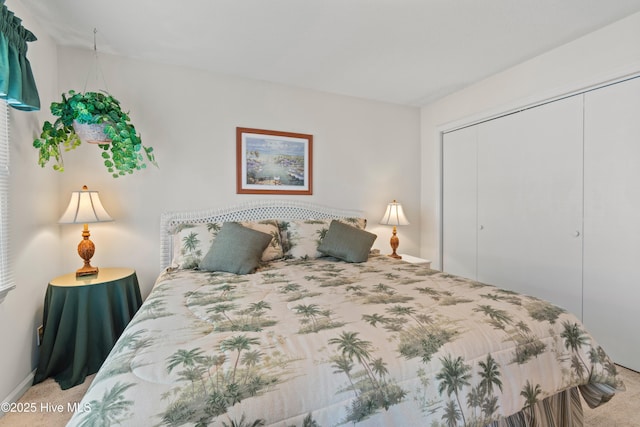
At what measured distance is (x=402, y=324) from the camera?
1.19 m

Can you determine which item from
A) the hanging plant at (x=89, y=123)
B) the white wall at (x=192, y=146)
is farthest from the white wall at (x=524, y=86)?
the hanging plant at (x=89, y=123)

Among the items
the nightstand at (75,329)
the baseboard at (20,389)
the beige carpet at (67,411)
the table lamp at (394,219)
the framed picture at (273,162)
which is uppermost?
the framed picture at (273,162)

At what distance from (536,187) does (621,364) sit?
145 centimetres

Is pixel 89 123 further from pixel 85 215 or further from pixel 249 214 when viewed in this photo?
pixel 249 214

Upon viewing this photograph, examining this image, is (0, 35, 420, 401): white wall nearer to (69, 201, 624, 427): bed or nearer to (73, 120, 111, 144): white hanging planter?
(73, 120, 111, 144): white hanging planter

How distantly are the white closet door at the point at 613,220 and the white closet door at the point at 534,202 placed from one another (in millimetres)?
80

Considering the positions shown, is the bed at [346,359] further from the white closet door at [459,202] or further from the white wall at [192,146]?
the white closet door at [459,202]

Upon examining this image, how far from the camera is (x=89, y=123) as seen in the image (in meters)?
2.06

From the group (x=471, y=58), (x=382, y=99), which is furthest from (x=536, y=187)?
(x=382, y=99)

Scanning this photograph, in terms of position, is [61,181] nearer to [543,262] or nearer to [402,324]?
[402,324]

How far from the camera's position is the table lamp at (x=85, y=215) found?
7.17ft

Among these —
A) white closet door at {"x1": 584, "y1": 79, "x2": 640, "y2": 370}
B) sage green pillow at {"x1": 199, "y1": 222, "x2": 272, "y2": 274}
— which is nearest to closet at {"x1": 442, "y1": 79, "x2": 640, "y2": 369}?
white closet door at {"x1": 584, "y1": 79, "x2": 640, "y2": 370}

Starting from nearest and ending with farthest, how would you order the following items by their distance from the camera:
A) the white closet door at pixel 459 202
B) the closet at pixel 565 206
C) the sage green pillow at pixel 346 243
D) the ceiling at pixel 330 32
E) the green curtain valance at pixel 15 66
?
the green curtain valance at pixel 15 66 → the ceiling at pixel 330 32 → the closet at pixel 565 206 → the sage green pillow at pixel 346 243 → the white closet door at pixel 459 202

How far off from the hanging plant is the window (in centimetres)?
24
